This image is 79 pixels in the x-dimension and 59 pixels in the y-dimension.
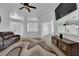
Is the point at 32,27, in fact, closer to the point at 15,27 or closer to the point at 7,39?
the point at 15,27

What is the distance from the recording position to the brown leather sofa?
3.66 m

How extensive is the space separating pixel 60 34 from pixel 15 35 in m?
1.85

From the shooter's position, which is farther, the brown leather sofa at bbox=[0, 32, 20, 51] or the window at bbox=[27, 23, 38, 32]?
the window at bbox=[27, 23, 38, 32]

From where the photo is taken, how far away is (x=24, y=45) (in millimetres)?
3910

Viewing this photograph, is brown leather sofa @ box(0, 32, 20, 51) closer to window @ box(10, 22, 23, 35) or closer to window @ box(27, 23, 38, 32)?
window @ box(10, 22, 23, 35)

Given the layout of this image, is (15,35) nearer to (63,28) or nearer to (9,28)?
(9,28)

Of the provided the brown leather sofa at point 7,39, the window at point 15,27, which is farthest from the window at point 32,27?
the brown leather sofa at point 7,39

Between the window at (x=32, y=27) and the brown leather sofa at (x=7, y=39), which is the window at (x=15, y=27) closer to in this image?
the brown leather sofa at (x=7, y=39)

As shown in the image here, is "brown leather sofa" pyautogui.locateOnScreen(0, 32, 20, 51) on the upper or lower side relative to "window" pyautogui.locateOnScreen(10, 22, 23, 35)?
lower

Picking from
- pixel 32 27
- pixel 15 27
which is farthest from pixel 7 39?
pixel 32 27

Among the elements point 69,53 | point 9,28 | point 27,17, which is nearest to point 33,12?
point 27,17

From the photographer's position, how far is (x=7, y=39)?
3.75 metres

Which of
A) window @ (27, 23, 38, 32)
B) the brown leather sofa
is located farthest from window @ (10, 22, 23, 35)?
window @ (27, 23, 38, 32)

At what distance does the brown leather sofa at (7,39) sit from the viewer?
3.66 meters
